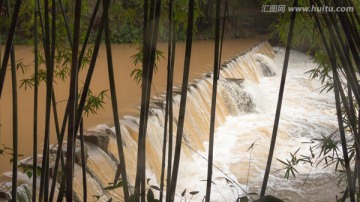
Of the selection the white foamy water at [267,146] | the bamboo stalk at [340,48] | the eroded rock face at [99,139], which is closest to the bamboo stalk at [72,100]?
the bamboo stalk at [340,48]

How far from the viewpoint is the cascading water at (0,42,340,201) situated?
4.04 metres

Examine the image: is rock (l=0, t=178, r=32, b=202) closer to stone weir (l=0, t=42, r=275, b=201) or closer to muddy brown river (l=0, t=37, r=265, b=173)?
stone weir (l=0, t=42, r=275, b=201)

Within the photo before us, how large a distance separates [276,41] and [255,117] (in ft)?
28.4

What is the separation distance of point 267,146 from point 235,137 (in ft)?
1.67

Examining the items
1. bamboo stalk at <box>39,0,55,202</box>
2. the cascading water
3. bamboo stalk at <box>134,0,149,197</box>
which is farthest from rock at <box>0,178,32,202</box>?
bamboo stalk at <box>134,0,149,197</box>

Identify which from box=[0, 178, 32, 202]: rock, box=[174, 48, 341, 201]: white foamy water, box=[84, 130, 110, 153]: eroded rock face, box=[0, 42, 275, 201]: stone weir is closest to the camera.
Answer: box=[0, 178, 32, 202]: rock

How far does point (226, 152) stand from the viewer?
5254 millimetres

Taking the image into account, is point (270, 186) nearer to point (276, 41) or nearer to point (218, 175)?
point (218, 175)

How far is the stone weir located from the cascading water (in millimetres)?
10

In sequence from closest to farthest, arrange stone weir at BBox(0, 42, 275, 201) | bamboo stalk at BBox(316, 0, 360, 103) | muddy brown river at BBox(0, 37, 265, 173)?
1. bamboo stalk at BBox(316, 0, 360, 103)
2. stone weir at BBox(0, 42, 275, 201)
3. muddy brown river at BBox(0, 37, 265, 173)

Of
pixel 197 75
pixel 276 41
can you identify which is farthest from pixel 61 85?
pixel 276 41

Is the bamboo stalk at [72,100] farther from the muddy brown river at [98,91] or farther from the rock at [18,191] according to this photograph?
A: the rock at [18,191]

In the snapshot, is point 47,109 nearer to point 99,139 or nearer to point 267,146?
point 99,139

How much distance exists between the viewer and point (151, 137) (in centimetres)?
455
